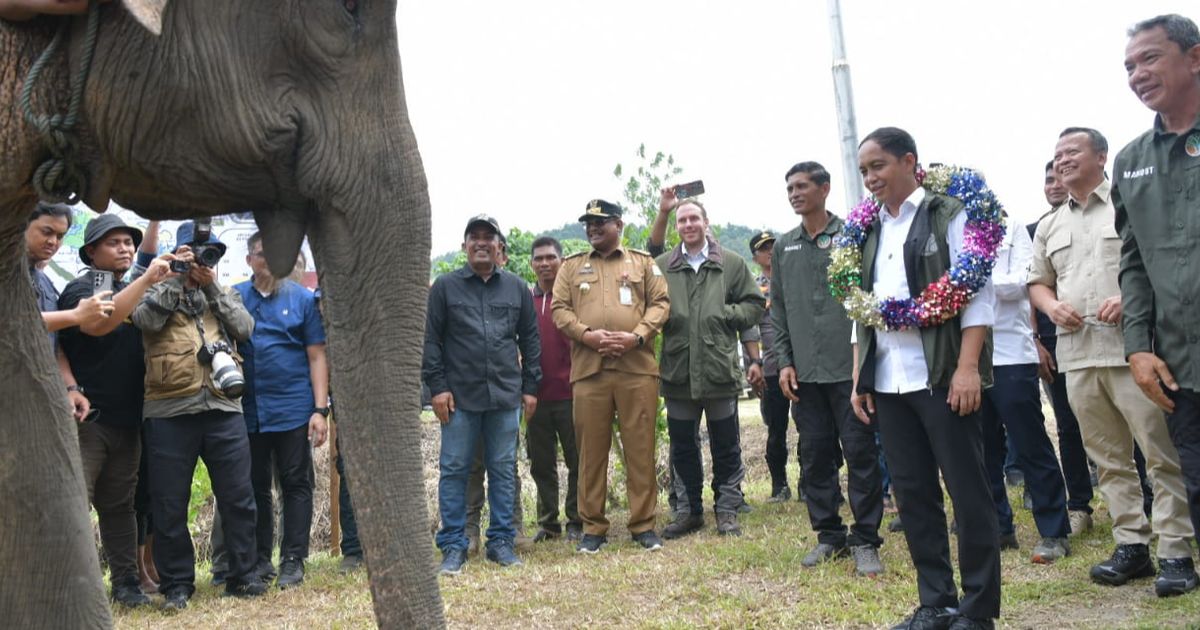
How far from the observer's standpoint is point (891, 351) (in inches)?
184

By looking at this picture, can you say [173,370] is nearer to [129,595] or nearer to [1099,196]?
[129,595]

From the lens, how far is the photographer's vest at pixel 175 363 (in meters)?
6.48

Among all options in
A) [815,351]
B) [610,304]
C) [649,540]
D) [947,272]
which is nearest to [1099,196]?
[815,351]

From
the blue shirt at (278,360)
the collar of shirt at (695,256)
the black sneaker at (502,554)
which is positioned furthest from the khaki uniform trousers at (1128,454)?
the blue shirt at (278,360)

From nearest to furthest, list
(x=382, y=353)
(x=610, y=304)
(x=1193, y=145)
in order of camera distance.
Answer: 1. (x=382, y=353)
2. (x=1193, y=145)
3. (x=610, y=304)

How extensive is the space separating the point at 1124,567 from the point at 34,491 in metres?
5.41

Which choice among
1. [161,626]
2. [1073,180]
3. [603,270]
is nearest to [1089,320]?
[1073,180]

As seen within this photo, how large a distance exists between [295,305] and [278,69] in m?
5.51

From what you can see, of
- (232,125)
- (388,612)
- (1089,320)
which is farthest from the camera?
(1089,320)

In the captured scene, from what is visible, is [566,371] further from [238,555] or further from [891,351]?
[891,351]

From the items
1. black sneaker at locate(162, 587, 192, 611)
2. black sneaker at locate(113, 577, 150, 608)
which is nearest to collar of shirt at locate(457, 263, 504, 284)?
black sneaker at locate(162, 587, 192, 611)

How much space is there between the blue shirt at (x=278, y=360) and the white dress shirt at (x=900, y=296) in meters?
4.09

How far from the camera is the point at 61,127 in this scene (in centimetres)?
204

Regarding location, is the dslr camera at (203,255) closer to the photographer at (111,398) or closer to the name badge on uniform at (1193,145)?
the photographer at (111,398)
